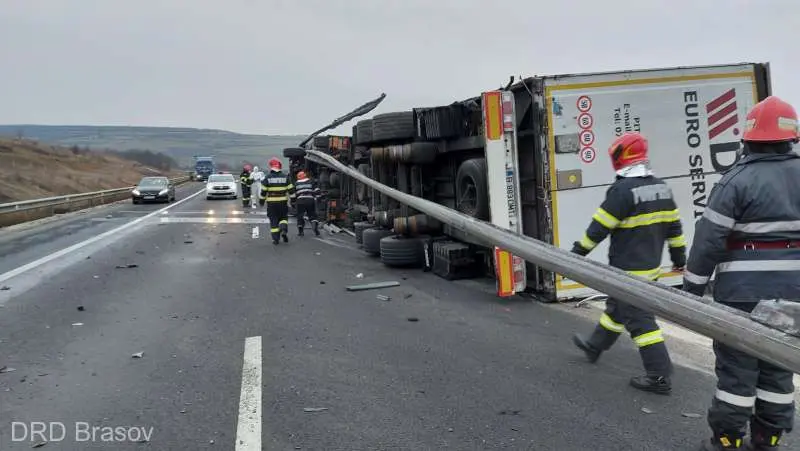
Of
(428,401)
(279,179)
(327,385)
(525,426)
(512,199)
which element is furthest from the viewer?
(279,179)

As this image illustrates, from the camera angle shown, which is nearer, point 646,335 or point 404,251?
point 646,335

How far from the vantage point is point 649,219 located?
409cm

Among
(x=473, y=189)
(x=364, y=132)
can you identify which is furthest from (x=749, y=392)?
(x=364, y=132)

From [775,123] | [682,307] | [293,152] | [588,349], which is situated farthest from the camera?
[293,152]

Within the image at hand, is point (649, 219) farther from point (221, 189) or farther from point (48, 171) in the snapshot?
point (48, 171)

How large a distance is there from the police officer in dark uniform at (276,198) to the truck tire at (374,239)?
2.89 m

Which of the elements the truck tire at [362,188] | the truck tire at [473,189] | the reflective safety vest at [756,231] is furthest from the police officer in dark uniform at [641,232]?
the truck tire at [362,188]

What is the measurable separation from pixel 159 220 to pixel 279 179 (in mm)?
7158

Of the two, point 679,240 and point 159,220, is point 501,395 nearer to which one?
point 679,240

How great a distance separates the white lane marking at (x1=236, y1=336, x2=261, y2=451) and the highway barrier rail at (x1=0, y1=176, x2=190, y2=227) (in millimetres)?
15268

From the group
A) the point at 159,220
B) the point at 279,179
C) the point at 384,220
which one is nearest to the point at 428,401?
the point at 384,220

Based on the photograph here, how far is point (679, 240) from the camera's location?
420 centimetres

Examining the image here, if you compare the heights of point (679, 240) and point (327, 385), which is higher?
point (679, 240)

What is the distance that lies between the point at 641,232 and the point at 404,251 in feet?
16.5
